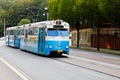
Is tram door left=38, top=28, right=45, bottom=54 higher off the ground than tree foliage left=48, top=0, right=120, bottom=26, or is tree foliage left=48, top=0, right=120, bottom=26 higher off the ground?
tree foliage left=48, top=0, right=120, bottom=26

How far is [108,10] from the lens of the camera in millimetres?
44969

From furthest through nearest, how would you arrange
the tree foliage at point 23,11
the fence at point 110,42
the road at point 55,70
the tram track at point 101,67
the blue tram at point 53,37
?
the tree foliage at point 23,11, the fence at point 110,42, the blue tram at point 53,37, the tram track at point 101,67, the road at point 55,70

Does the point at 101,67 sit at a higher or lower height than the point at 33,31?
lower

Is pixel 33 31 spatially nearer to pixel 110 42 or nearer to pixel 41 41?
pixel 41 41

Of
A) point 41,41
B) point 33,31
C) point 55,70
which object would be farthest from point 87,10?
point 55,70

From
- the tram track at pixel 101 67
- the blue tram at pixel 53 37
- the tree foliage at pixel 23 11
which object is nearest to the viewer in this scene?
the tram track at pixel 101 67

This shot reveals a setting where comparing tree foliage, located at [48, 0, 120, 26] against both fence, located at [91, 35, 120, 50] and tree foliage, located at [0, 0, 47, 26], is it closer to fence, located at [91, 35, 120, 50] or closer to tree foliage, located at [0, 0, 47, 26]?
fence, located at [91, 35, 120, 50]

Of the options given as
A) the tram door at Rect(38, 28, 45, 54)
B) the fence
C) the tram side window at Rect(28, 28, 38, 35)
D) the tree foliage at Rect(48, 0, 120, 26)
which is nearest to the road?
the tram door at Rect(38, 28, 45, 54)

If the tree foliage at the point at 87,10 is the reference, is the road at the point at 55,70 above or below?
below

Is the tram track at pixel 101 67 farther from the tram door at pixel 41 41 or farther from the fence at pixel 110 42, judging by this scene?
the fence at pixel 110 42

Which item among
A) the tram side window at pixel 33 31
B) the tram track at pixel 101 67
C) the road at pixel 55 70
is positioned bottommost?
the tram track at pixel 101 67

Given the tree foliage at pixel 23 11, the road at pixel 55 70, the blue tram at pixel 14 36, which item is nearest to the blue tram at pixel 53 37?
the road at pixel 55 70

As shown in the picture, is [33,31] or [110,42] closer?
[33,31]

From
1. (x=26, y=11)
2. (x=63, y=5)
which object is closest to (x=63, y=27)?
(x=63, y=5)
